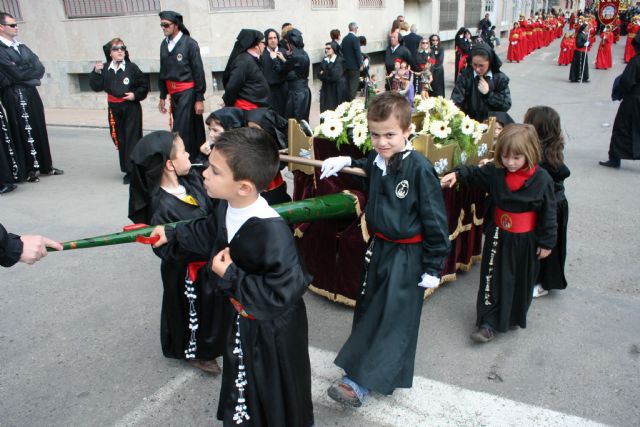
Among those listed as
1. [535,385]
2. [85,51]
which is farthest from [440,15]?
[535,385]

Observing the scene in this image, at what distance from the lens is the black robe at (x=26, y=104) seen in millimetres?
7109

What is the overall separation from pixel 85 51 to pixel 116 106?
7.46 m

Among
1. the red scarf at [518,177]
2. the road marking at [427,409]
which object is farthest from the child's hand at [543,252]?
the road marking at [427,409]

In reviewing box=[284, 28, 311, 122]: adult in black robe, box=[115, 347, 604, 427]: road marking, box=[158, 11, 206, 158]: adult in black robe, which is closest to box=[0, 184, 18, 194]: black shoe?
box=[158, 11, 206, 158]: adult in black robe

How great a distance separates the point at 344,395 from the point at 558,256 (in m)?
2.09

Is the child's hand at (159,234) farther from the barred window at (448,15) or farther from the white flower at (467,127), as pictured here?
the barred window at (448,15)

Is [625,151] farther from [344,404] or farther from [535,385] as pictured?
[344,404]

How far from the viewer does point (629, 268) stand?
468 cm

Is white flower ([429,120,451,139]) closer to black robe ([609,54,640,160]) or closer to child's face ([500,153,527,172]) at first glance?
child's face ([500,153,527,172])

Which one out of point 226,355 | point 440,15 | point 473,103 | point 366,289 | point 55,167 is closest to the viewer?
point 226,355

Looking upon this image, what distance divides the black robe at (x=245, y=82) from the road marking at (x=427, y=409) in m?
4.42

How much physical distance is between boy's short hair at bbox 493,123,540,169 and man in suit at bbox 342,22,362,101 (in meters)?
9.85

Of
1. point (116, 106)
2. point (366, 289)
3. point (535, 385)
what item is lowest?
point (535, 385)

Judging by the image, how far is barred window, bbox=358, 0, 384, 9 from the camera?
17641 mm
